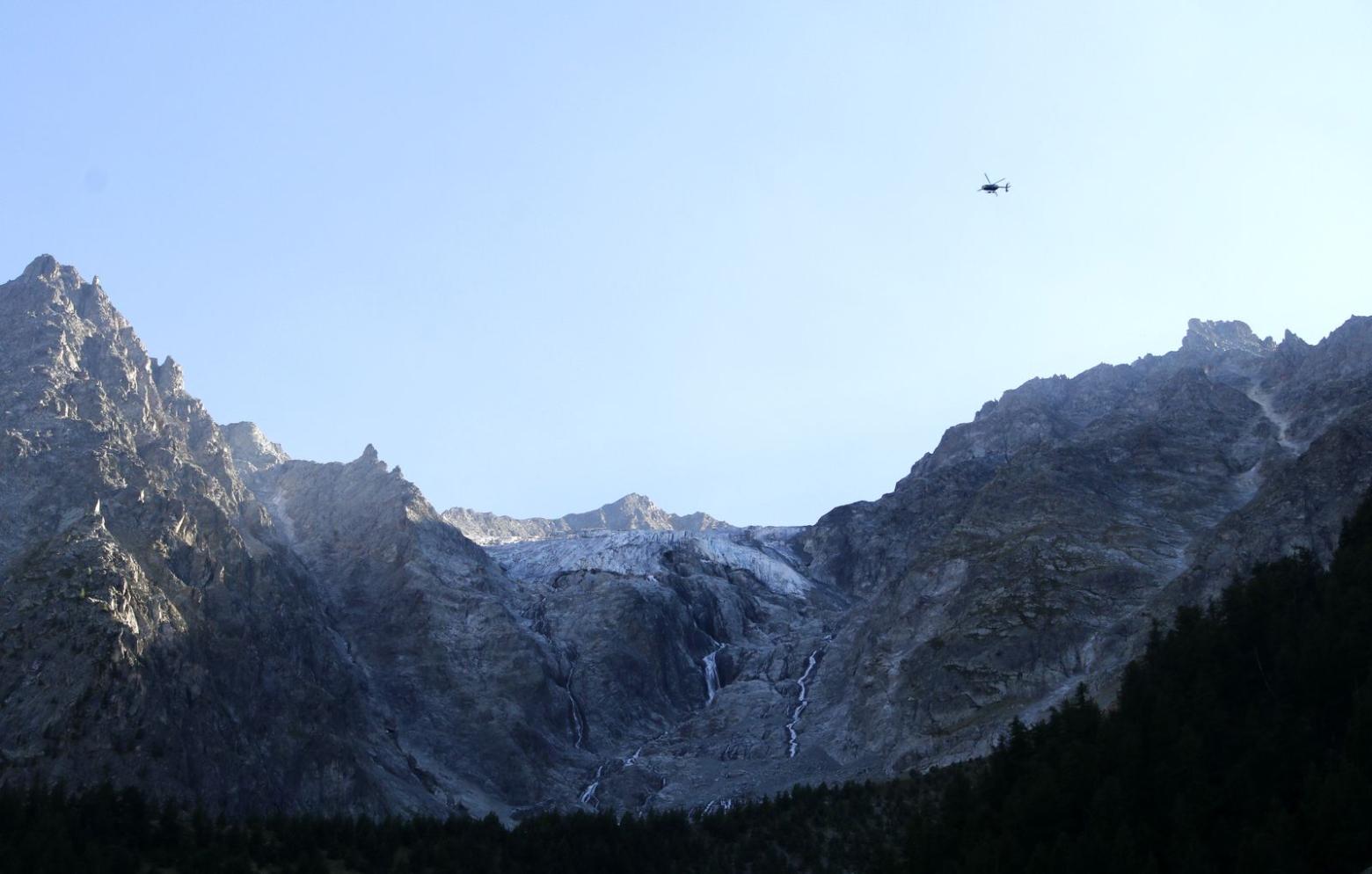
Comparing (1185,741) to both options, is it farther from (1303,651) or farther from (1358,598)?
(1358,598)

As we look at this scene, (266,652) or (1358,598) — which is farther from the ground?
(266,652)

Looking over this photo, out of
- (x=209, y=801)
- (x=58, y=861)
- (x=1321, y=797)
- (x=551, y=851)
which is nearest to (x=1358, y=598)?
(x=1321, y=797)

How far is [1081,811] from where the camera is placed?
333ft

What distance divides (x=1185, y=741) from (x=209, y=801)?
373ft

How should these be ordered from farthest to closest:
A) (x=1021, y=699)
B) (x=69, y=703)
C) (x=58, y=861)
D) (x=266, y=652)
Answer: (x=266, y=652)
(x=1021, y=699)
(x=69, y=703)
(x=58, y=861)

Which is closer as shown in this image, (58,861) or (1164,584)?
(58,861)

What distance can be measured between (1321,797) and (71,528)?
15274 cm

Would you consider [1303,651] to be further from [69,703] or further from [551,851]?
[69,703]

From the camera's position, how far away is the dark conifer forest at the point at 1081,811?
8844cm

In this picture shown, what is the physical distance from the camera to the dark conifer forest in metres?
88.4

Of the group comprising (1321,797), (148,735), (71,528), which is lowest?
(1321,797)

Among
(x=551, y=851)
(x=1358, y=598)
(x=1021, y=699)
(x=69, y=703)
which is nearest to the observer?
(x=1358, y=598)

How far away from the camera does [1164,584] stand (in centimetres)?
18812

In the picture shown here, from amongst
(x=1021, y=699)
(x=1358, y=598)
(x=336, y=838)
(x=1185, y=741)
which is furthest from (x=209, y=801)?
(x=1358, y=598)
